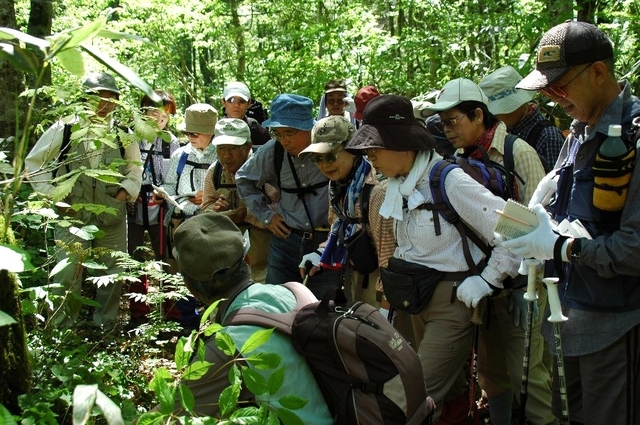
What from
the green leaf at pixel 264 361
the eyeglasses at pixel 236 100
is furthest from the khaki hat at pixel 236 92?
the green leaf at pixel 264 361

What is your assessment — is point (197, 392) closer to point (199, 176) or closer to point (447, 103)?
point (447, 103)

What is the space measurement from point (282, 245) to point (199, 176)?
1651 mm

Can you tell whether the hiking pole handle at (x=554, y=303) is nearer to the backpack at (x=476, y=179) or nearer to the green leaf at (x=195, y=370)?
the backpack at (x=476, y=179)

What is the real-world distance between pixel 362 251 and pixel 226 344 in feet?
8.02

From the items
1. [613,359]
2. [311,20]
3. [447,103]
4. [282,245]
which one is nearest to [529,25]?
[447,103]

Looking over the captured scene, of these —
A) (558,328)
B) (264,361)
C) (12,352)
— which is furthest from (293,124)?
(264,361)

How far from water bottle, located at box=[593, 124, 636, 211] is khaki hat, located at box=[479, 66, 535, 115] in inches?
89.6

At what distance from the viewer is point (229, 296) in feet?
8.89

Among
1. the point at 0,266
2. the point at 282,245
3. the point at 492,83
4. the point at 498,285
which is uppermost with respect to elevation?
the point at 0,266

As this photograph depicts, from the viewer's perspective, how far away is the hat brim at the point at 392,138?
354 cm

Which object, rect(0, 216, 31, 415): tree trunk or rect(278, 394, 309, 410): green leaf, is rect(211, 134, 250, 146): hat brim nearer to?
rect(0, 216, 31, 415): tree trunk

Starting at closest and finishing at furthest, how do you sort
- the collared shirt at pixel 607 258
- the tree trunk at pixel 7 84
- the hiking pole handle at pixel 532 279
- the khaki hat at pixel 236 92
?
the collared shirt at pixel 607 258 → the hiking pole handle at pixel 532 279 → the tree trunk at pixel 7 84 → the khaki hat at pixel 236 92

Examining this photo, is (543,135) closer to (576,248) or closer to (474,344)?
(474,344)

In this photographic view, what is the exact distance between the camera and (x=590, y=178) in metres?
2.75
